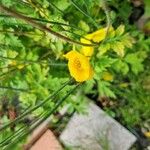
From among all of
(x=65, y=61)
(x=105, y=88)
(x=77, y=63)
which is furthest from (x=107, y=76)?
(x=77, y=63)

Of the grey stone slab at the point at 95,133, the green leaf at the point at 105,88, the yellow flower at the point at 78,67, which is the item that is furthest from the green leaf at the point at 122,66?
the yellow flower at the point at 78,67

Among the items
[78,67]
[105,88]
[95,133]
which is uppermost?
[78,67]

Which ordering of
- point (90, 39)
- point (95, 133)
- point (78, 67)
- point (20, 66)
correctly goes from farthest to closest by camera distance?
1. point (95, 133)
2. point (20, 66)
3. point (90, 39)
4. point (78, 67)

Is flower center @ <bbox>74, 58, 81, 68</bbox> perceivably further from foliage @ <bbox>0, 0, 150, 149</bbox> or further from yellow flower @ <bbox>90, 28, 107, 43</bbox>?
yellow flower @ <bbox>90, 28, 107, 43</bbox>

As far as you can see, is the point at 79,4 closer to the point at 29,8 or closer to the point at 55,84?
the point at 29,8

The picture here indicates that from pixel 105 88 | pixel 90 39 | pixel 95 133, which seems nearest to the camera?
pixel 90 39

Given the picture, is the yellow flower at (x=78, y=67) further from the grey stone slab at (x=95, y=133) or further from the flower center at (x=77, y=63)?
the grey stone slab at (x=95, y=133)

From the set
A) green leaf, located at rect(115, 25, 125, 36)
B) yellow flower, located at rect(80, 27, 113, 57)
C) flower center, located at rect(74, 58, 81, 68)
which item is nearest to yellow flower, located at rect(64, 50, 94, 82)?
flower center, located at rect(74, 58, 81, 68)

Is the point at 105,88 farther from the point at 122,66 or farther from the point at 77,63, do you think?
the point at 77,63
